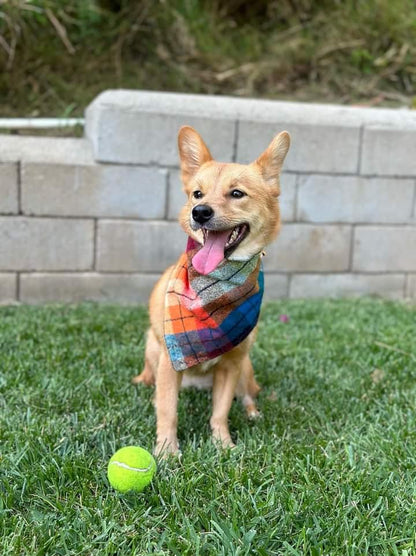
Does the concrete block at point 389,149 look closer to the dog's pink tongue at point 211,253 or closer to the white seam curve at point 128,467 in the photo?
the dog's pink tongue at point 211,253

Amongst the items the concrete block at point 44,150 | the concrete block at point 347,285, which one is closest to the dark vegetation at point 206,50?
the concrete block at point 44,150

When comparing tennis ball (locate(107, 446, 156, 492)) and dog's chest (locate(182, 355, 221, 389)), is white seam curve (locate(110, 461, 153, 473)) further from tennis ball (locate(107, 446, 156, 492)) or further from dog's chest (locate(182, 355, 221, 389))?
dog's chest (locate(182, 355, 221, 389))

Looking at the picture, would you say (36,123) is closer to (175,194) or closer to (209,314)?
(175,194)

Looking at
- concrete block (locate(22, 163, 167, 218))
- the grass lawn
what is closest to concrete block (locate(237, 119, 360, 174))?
concrete block (locate(22, 163, 167, 218))

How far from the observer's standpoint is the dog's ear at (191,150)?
2.78m

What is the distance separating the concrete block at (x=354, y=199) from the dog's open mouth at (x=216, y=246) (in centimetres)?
269

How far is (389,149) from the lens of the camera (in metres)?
5.17

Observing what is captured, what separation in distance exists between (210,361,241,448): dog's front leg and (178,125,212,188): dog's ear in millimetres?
970

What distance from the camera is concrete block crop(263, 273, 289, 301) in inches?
206

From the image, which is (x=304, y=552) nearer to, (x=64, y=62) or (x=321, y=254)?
(x=321, y=254)

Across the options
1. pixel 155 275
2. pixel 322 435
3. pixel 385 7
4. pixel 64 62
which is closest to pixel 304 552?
pixel 322 435

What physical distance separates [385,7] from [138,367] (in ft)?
21.1

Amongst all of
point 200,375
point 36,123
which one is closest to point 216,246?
point 200,375

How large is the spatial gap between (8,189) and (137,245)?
115 centimetres
